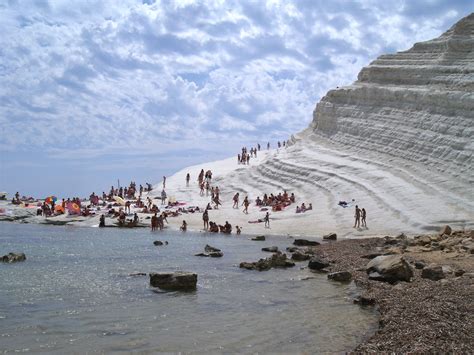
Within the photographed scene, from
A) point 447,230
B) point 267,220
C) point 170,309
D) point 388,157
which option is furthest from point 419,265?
point 388,157

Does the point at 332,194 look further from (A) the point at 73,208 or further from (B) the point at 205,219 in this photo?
(A) the point at 73,208

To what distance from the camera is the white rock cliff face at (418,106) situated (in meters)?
34.5

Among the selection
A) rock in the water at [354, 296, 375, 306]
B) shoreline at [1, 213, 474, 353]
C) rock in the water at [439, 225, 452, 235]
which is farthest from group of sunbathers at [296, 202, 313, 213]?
rock in the water at [354, 296, 375, 306]

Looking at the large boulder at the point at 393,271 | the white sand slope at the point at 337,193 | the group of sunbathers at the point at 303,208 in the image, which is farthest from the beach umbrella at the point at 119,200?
the large boulder at the point at 393,271

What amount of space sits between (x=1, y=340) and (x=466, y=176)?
2858 centimetres

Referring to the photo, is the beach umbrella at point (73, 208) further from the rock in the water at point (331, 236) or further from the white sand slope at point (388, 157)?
the rock in the water at point (331, 236)

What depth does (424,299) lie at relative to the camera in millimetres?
11672

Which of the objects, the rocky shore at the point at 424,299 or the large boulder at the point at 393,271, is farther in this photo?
the large boulder at the point at 393,271

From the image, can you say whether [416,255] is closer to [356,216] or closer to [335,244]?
[335,244]

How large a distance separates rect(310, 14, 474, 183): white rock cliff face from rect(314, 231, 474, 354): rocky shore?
42.6ft

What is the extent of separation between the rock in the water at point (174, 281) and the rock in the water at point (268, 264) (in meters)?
4.20

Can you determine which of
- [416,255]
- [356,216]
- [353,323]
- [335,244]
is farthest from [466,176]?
[353,323]

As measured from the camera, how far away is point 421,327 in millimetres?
9383

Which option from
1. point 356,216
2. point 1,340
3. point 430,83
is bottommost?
point 1,340
